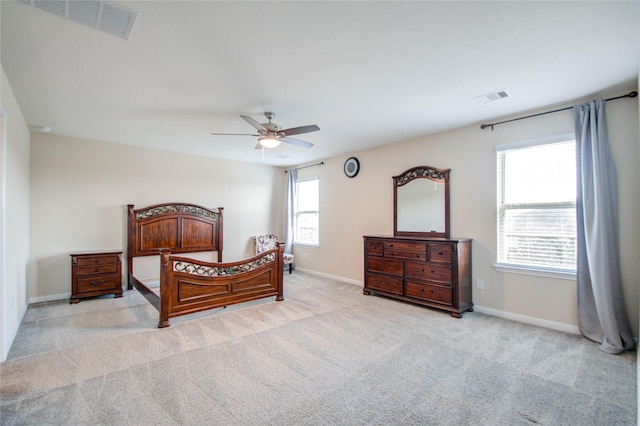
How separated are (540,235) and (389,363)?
96.2 inches

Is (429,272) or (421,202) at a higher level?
(421,202)

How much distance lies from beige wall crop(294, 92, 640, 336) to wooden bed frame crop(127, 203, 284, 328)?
1.86m

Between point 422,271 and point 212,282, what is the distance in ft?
9.19

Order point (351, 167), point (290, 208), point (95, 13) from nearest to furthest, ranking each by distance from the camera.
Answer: point (95, 13) < point (351, 167) < point (290, 208)

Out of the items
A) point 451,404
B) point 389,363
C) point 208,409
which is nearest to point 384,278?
point 389,363

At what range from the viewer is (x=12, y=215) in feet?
9.92

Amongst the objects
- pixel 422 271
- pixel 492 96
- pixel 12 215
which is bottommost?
pixel 422 271

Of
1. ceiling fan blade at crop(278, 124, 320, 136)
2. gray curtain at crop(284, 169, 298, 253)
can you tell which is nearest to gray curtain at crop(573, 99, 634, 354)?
ceiling fan blade at crop(278, 124, 320, 136)

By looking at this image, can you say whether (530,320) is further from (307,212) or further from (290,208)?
(290,208)

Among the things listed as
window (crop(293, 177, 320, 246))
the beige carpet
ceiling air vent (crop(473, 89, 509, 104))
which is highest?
ceiling air vent (crop(473, 89, 509, 104))

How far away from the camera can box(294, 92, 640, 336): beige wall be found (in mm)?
2896

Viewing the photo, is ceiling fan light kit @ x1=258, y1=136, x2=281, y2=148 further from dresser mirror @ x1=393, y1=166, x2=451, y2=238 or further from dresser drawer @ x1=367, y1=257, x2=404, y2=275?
dresser drawer @ x1=367, y1=257, x2=404, y2=275

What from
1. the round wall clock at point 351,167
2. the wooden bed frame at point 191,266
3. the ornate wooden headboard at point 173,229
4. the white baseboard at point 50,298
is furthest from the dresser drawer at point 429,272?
the white baseboard at point 50,298

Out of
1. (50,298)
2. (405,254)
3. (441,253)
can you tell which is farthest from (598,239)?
(50,298)
